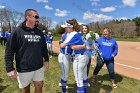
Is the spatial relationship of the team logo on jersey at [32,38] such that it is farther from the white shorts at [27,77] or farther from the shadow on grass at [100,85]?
the shadow on grass at [100,85]

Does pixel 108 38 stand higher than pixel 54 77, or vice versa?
pixel 108 38

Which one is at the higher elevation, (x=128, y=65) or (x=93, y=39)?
(x=93, y=39)

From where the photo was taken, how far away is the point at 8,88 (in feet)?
25.2

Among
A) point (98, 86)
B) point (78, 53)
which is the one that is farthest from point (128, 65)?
point (78, 53)

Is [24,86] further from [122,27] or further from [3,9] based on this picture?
[122,27]

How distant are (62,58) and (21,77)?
181cm

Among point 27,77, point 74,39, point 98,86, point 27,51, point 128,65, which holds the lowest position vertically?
point 128,65

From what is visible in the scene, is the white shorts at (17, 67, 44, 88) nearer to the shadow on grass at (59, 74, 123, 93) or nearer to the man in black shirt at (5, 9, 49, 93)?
the man in black shirt at (5, 9, 49, 93)

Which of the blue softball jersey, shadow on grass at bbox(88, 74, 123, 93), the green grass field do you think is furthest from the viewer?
the blue softball jersey

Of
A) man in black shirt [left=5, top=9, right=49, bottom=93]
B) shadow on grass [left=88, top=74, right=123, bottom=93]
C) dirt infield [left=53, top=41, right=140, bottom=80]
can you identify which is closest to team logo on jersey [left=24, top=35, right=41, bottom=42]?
man in black shirt [left=5, top=9, right=49, bottom=93]

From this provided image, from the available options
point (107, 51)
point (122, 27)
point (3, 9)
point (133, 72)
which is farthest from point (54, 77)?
point (122, 27)

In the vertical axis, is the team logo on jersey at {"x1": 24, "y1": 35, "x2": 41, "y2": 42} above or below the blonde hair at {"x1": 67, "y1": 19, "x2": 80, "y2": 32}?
below

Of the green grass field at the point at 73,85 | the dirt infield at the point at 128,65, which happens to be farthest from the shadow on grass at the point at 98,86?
the dirt infield at the point at 128,65

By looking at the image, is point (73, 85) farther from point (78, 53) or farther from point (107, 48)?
point (78, 53)
